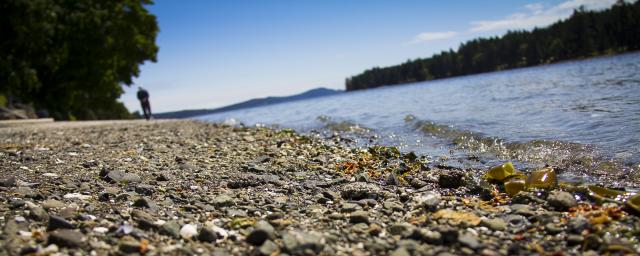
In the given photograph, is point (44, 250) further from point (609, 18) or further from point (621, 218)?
point (609, 18)

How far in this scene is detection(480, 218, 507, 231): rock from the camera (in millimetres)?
4402

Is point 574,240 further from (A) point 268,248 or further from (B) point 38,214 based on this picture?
(B) point 38,214

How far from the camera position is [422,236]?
412 centimetres

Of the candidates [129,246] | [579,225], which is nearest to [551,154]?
[579,225]

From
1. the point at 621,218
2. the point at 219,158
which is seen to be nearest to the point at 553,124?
the point at 621,218

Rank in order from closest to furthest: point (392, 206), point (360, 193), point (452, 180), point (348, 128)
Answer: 1. point (392, 206)
2. point (360, 193)
3. point (452, 180)
4. point (348, 128)

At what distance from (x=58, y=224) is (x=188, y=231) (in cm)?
127

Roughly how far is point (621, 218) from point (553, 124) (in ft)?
31.9

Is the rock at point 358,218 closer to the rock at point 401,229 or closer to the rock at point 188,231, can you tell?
the rock at point 401,229

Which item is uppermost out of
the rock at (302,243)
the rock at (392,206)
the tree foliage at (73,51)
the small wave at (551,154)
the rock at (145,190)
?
the tree foliage at (73,51)

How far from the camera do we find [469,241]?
3912mm

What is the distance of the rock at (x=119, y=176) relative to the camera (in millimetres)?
6441

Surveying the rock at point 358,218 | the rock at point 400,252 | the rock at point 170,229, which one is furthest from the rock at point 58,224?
the rock at point 400,252

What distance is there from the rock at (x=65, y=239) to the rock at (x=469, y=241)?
3.63 metres
